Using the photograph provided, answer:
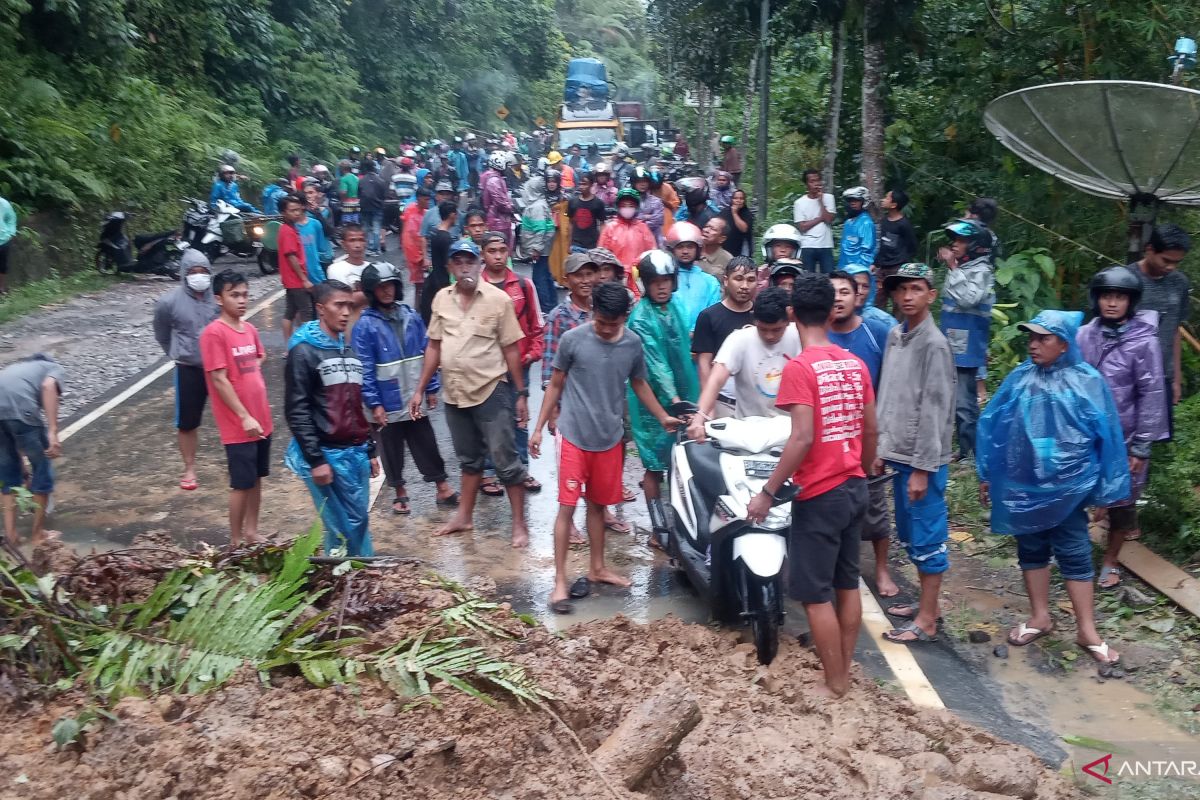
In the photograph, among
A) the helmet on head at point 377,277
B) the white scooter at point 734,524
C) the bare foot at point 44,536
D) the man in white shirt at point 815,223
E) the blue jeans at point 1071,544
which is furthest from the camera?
the man in white shirt at point 815,223

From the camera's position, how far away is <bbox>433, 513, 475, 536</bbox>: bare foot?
7.01 meters

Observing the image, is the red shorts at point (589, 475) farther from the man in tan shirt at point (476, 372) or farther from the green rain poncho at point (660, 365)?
the man in tan shirt at point (476, 372)

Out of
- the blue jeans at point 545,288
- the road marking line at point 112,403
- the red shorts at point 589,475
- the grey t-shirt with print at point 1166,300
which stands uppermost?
the grey t-shirt with print at point 1166,300

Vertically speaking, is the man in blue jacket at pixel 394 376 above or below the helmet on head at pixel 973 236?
below

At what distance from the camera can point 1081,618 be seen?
207 inches

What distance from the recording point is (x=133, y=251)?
17562mm

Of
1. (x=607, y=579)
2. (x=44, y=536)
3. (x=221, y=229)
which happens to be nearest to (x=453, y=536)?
(x=607, y=579)

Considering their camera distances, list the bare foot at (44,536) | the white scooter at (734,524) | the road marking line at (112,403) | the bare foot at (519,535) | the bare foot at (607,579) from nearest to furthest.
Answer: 1. the white scooter at (734,524)
2. the bare foot at (607,579)
3. the bare foot at (44,536)
4. the bare foot at (519,535)
5. the road marking line at (112,403)

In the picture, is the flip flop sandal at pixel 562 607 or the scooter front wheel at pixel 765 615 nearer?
the scooter front wheel at pixel 765 615

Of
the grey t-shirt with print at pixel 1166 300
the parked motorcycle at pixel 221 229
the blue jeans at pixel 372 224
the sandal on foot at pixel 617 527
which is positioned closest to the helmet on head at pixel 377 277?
the sandal on foot at pixel 617 527

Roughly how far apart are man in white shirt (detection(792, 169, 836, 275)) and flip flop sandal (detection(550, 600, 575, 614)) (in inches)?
290

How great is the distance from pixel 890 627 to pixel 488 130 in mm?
44312

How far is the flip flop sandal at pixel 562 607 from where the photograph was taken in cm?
584

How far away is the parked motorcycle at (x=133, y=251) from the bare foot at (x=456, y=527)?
1178cm
